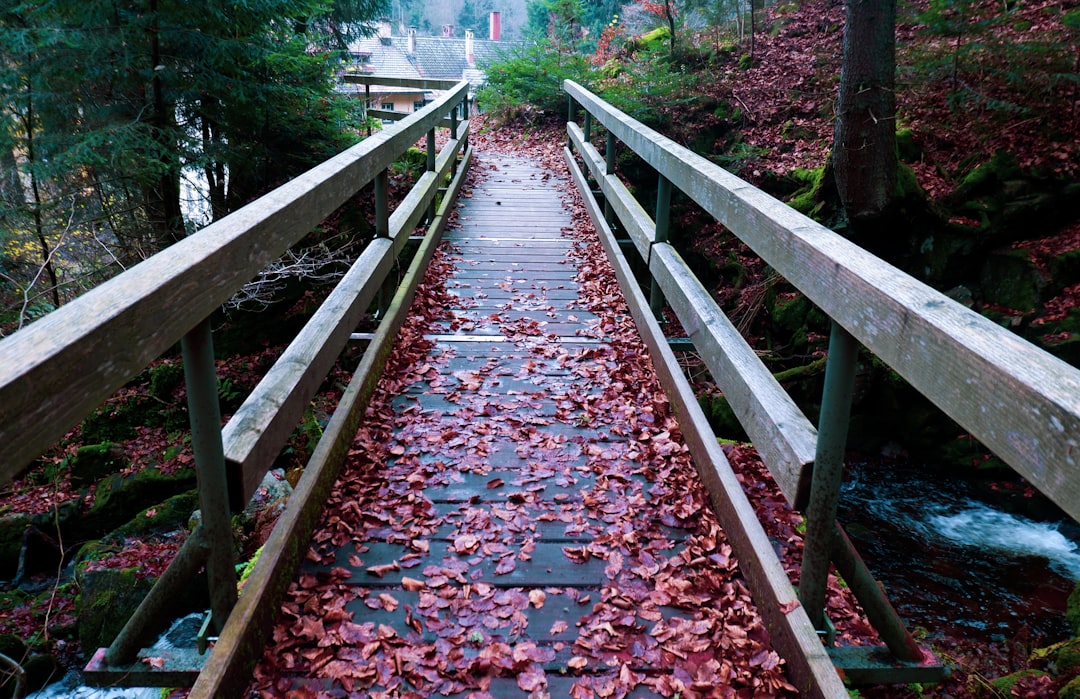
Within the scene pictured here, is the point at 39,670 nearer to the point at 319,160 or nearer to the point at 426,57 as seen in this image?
the point at 319,160

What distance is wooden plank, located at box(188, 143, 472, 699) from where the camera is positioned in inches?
86.7

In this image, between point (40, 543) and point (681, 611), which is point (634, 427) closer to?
point (681, 611)

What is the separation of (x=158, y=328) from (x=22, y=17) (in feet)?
28.9

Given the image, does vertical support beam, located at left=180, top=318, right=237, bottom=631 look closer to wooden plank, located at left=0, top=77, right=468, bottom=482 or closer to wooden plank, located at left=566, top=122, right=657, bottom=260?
wooden plank, located at left=0, top=77, right=468, bottom=482

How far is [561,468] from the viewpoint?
3.78 meters

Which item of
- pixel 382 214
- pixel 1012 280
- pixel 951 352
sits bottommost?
pixel 1012 280

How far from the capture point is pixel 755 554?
2740 millimetres

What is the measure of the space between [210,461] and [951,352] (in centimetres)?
193

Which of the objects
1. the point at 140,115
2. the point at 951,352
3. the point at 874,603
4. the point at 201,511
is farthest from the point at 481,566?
the point at 140,115

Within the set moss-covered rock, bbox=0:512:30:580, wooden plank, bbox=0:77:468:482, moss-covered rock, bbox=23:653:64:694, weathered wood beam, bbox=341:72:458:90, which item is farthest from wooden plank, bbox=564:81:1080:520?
weathered wood beam, bbox=341:72:458:90

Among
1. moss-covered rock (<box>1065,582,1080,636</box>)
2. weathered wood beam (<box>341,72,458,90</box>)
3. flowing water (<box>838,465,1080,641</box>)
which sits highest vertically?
weathered wood beam (<box>341,72,458,90</box>)

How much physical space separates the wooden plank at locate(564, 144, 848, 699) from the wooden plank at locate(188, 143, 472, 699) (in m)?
1.74

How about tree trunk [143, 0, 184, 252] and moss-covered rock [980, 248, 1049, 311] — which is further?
tree trunk [143, 0, 184, 252]

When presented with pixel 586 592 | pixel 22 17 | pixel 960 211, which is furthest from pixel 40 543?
pixel 960 211
